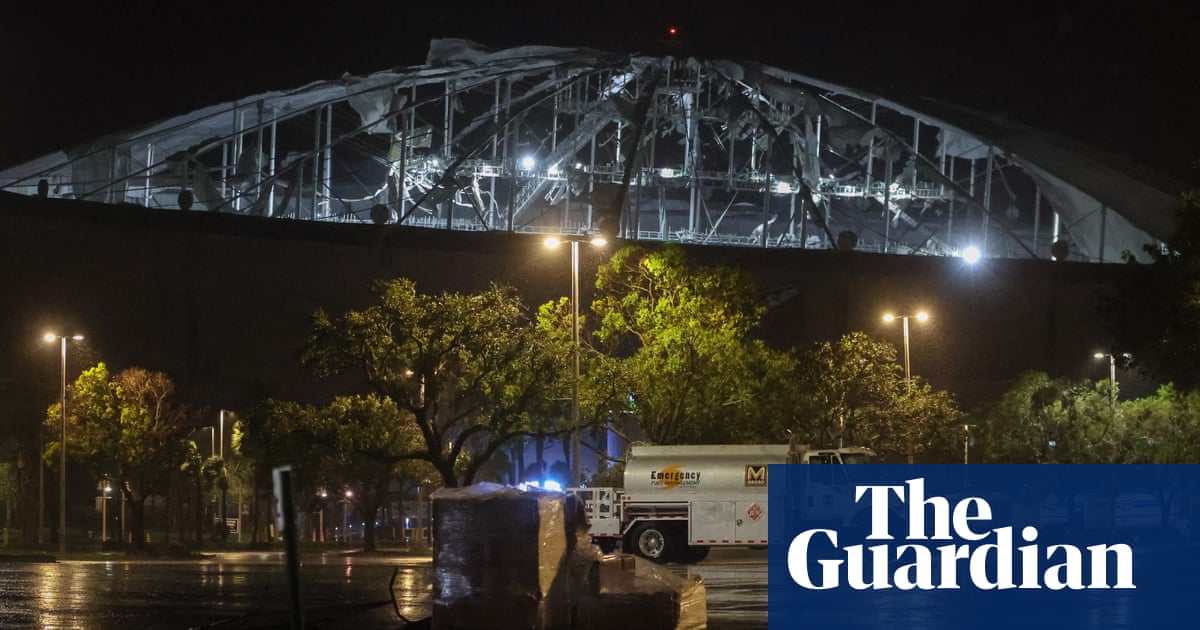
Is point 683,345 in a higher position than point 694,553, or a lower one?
higher

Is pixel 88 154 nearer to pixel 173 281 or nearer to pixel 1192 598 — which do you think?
pixel 173 281

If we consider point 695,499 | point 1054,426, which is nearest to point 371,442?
point 695,499

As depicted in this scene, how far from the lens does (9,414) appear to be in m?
61.5

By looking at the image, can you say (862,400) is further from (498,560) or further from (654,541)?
(498,560)

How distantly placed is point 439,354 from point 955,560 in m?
15.3


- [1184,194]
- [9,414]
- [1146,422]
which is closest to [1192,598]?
[1184,194]

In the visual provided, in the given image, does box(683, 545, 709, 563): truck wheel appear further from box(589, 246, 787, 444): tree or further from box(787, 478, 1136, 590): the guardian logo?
box(589, 246, 787, 444): tree

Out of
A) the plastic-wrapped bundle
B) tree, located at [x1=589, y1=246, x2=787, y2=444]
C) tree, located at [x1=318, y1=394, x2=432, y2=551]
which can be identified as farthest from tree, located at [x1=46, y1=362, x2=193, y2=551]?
the plastic-wrapped bundle

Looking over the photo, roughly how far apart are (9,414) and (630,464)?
1479 inches

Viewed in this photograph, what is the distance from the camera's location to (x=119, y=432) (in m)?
55.6

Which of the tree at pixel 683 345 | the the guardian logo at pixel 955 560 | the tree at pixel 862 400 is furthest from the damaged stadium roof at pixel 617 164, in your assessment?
the the guardian logo at pixel 955 560

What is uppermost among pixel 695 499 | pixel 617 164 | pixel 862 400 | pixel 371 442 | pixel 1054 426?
pixel 617 164

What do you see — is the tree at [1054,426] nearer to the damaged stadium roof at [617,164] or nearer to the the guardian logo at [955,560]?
the the guardian logo at [955,560]

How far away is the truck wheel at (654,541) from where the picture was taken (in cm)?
3441
